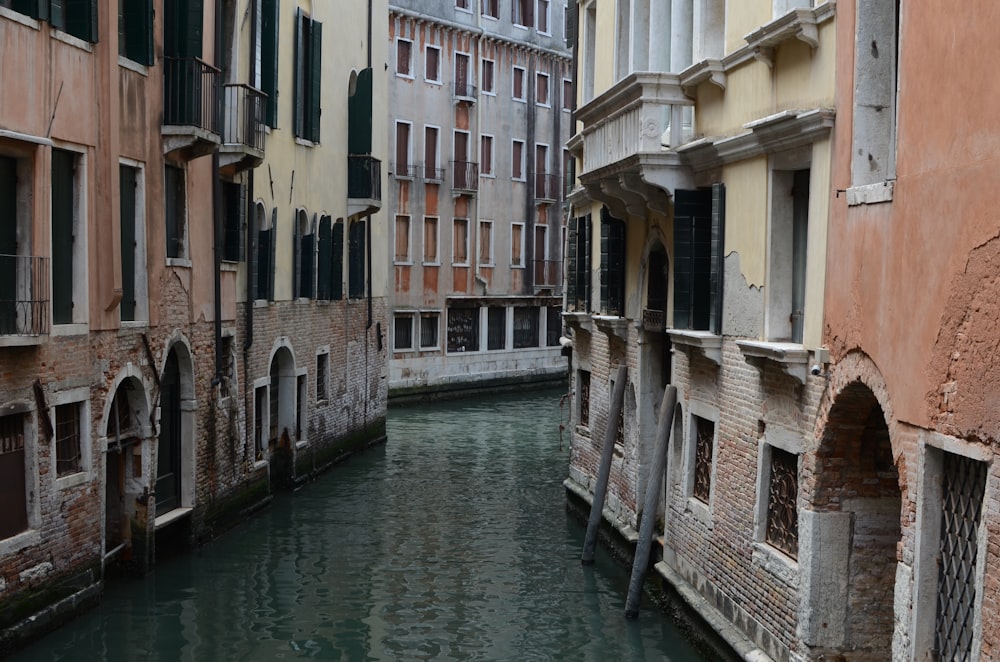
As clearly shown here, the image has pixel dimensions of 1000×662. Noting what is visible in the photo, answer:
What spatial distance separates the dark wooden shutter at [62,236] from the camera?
1078cm

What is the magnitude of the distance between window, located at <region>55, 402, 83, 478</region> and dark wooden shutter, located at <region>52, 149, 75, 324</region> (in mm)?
697

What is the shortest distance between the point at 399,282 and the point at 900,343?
2583 cm

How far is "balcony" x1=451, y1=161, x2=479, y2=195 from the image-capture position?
3391 cm

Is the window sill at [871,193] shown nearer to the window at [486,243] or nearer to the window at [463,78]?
the window at [463,78]

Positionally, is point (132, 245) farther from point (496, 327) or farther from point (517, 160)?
point (517, 160)

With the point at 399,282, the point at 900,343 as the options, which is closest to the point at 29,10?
the point at 900,343

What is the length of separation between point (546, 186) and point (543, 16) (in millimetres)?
4448

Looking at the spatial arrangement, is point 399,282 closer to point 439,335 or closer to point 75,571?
point 439,335

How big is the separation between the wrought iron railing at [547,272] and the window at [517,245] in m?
0.50

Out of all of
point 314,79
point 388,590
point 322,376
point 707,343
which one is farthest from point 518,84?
→ point 707,343

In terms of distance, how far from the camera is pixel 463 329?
34281 millimetres

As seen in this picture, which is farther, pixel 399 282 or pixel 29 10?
pixel 399 282

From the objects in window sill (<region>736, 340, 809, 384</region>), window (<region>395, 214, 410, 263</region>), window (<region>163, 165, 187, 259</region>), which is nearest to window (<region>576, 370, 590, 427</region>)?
window (<region>163, 165, 187, 259</region>)

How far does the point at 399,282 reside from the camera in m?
32.4
